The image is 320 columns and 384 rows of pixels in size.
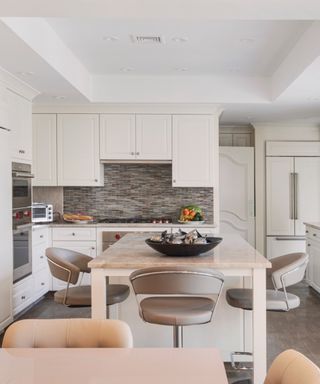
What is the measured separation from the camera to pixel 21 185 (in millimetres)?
4453

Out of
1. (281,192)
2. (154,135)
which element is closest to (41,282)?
(154,135)

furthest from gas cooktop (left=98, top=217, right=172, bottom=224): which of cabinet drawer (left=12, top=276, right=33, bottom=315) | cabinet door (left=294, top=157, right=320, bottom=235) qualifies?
cabinet door (left=294, top=157, right=320, bottom=235)

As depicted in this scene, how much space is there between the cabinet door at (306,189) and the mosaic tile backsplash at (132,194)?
2065 millimetres

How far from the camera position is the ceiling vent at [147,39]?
3.94 m

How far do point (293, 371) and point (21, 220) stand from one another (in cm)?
373

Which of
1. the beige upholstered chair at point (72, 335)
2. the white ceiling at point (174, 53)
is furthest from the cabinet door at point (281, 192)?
the beige upholstered chair at point (72, 335)

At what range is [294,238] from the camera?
688 cm

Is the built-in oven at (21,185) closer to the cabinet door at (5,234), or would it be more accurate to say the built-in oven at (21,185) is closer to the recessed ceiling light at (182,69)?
the cabinet door at (5,234)

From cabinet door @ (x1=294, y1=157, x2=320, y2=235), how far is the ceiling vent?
3700 millimetres

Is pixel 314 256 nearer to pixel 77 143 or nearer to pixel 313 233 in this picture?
pixel 313 233

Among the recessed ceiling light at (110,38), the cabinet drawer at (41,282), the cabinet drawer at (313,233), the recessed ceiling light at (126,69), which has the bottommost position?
the cabinet drawer at (41,282)

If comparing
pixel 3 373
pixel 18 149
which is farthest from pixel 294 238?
pixel 3 373

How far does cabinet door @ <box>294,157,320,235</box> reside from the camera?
6855 mm

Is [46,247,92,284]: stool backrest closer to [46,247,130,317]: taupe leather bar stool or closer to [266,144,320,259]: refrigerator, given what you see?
[46,247,130,317]: taupe leather bar stool
